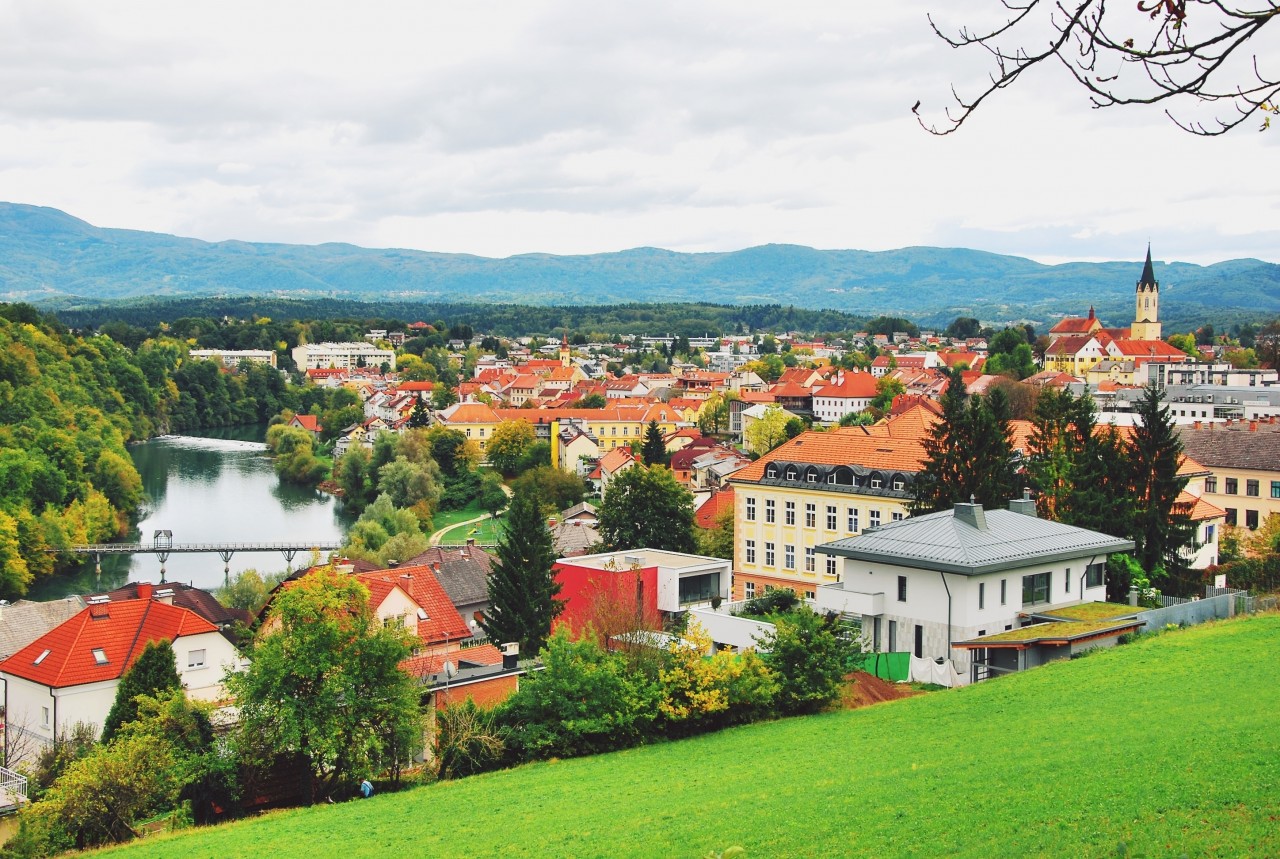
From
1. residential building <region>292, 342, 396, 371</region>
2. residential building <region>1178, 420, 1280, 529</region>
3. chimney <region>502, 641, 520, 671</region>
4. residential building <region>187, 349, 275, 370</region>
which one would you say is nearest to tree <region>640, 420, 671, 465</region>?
residential building <region>1178, 420, 1280, 529</region>

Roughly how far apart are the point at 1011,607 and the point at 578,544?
2047 cm

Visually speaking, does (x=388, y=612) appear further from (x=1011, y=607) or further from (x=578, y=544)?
(x=578, y=544)

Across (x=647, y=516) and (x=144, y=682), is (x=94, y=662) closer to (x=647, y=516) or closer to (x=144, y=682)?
(x=144, y=682)

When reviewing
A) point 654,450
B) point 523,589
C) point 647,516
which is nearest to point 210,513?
point 654,450

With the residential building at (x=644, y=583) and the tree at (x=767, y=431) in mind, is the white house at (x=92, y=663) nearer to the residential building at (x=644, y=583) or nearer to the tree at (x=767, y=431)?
the residential building at (x=644, y=583)

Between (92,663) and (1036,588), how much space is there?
603 inches

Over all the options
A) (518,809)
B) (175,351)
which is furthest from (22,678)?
(175,351)

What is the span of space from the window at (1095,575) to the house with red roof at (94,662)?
14.0 meters

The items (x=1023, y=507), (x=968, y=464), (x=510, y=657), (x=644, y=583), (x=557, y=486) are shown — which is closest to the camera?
(x=510, y=657)

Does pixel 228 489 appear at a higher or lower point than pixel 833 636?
lower

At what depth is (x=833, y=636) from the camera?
50.1 feet

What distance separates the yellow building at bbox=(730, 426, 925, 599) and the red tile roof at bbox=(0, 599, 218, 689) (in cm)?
1303

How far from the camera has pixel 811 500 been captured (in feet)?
92.1

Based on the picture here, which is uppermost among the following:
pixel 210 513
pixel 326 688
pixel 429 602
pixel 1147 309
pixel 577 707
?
pixel 1147 309
